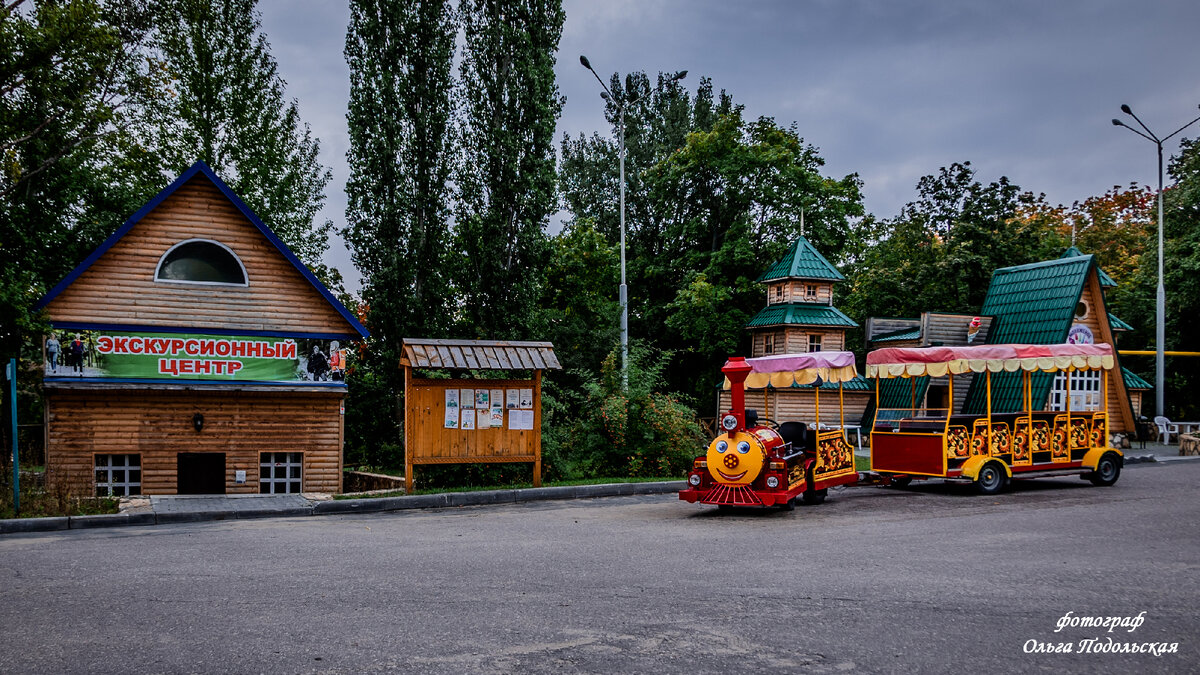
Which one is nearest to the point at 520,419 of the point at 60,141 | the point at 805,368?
the point at 805,368

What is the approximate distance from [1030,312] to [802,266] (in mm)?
8447

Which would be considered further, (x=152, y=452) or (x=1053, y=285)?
(x=1053, y=285)

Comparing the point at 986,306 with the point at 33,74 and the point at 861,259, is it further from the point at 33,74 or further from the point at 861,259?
the point at 33,74

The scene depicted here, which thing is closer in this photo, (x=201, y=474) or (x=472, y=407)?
(x=472, y=407)

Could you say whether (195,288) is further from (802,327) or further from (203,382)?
(802,327)

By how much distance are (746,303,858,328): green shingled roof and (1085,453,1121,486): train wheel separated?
16829 mm

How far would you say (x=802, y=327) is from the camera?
33.2m

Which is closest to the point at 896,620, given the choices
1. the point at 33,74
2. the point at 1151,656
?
the point at 1151,656

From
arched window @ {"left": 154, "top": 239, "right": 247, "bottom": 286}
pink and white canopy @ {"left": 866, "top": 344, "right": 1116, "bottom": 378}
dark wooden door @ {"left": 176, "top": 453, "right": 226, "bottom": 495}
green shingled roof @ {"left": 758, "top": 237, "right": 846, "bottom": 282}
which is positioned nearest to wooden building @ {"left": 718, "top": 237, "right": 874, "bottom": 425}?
green shingled roof @ {"left": 758, "top": 237, "right": 846, "bottom": 282}

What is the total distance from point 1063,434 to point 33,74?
22113 millimetres

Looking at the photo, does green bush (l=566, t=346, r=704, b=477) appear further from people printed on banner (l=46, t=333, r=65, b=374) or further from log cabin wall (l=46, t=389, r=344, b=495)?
people printed on banner (l=46, t=333, r=65, b=374)

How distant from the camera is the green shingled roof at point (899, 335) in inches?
1270

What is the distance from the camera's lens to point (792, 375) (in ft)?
45.5

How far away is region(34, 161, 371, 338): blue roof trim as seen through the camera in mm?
16188
